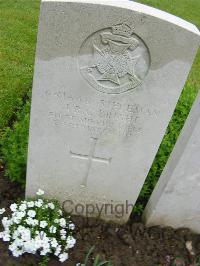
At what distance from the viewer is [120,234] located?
3.25 metres

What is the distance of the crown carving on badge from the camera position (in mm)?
2191

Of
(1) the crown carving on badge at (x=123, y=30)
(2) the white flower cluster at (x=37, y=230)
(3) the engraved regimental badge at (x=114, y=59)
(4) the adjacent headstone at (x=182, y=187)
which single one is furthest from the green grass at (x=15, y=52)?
(1) the crown carving on badge at (x=123, y=30)

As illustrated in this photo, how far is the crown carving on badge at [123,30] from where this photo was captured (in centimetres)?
219

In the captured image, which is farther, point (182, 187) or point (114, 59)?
point (182, 187)

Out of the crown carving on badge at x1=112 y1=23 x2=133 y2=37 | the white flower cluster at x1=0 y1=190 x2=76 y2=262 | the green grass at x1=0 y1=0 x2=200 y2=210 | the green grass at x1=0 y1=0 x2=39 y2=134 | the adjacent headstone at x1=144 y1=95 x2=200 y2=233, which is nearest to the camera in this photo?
the crown carving on badge at x1=112 y1=23 x2=133 y2=37

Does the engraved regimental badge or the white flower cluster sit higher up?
the engraved regimental badge

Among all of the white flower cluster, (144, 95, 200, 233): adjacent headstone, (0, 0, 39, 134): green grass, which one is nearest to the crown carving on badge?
(144, 95, 200, 233): adjacent headstone

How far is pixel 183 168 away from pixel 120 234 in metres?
0.83

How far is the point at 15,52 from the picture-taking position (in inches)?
219

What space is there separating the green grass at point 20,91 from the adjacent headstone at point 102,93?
1.39 feet

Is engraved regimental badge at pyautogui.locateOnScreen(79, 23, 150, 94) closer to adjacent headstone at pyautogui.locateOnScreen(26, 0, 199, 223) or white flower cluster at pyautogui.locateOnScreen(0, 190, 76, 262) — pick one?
adjacent headstone at pyautogui.locateOnScreen(26, 0, 199, 223)

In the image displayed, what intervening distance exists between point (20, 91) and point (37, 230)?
2229 mm

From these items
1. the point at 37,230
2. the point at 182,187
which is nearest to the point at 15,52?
the point at 37,230

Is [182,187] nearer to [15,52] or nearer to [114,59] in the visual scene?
[114,59]
